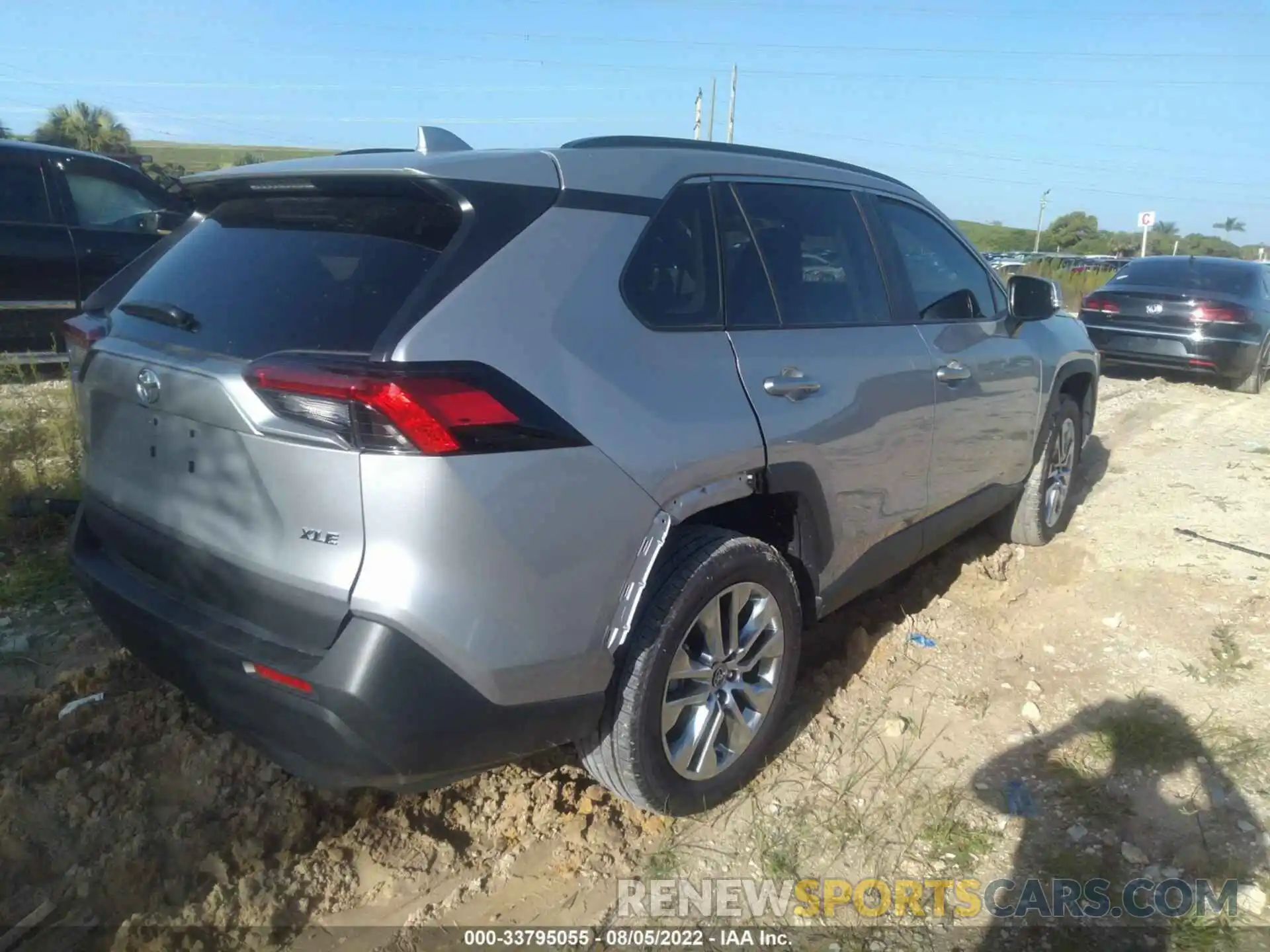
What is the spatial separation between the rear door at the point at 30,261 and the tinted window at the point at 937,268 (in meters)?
6.13

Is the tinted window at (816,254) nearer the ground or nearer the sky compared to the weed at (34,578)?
nearer the sky

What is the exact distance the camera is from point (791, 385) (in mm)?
2832

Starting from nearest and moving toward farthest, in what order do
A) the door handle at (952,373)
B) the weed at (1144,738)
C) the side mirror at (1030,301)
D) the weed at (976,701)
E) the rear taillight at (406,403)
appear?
the rear taillight at (406,403) < the weed at (1144,738) < the weed at (976,701) < the door handle at (952,373) < the side mirror at (1030,301)

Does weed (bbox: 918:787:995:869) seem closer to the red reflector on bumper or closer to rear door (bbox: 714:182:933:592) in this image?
rear door (bbox: 714:182:933:592)

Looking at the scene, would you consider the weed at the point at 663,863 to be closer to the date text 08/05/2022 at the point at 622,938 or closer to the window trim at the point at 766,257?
the date text 08/05/2022 at the point at 622,938

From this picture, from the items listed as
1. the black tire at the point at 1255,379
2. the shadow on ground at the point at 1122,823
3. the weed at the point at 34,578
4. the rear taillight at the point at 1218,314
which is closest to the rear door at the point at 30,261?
the weed at the point at 34,578

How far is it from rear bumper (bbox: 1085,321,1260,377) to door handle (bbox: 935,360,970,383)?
25.7 ft

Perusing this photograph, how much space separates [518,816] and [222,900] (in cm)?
80

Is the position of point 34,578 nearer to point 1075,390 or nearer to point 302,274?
point 302,274

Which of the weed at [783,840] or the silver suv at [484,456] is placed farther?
the weed at [783,840]

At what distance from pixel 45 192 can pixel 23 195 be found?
0.14m

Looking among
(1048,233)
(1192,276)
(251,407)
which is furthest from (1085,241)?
(251,407)

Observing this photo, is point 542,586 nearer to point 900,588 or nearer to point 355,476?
point 355,476

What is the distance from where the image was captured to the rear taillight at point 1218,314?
10.0 m
